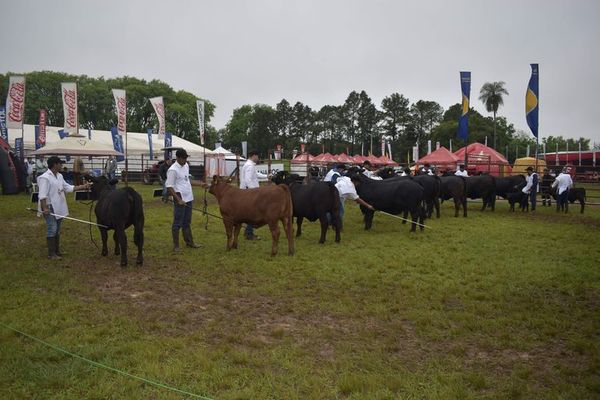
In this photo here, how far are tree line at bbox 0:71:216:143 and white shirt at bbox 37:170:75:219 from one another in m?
57.6

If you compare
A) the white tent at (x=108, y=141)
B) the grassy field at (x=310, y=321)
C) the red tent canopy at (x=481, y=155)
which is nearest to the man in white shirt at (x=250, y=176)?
the grassy field at (x=310, y=321)

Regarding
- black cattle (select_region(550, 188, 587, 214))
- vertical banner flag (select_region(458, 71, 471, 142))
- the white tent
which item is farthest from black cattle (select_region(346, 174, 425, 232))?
the white tent

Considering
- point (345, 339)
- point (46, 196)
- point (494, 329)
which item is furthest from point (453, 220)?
point (46, 196)

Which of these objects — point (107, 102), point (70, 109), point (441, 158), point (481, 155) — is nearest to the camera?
point (70, 109)

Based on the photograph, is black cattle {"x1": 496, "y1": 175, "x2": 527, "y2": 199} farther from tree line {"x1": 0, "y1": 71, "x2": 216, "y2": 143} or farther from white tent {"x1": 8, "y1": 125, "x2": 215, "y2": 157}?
tree line {"x1": 0, "y1": 71, "x2": 216, "y2": 143}

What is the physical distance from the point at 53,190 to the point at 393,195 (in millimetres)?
7592

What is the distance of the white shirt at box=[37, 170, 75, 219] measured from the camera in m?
7.43

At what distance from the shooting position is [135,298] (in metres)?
5.79

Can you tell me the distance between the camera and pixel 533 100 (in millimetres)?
17297

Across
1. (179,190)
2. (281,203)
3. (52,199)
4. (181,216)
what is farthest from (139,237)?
(281,203)

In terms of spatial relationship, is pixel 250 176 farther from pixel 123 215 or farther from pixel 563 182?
pixel 563 182

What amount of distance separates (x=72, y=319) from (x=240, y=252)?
13.0 feet

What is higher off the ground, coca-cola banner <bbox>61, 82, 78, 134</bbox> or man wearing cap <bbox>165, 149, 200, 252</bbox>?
coca-cola banner <bbox>61, 82, 78, 134</bbox>

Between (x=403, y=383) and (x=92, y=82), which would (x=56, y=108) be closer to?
(x=92, y=82)
